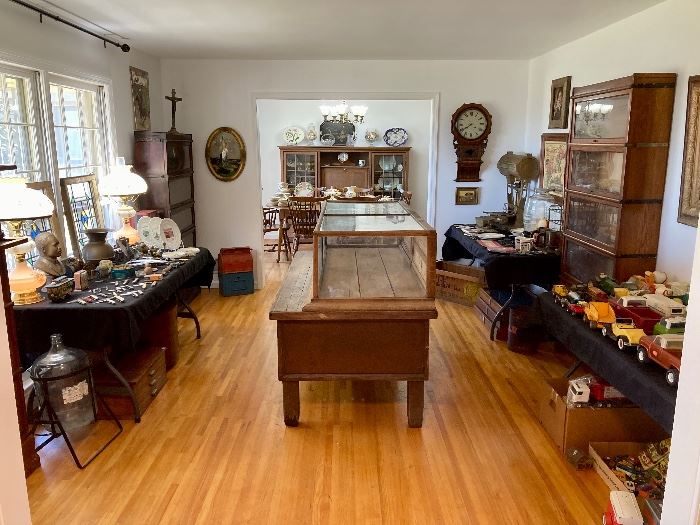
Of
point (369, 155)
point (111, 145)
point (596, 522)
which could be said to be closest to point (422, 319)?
point (596, 522)

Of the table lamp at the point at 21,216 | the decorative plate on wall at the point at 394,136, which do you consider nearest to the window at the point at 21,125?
the table lamp at the point at 21,216

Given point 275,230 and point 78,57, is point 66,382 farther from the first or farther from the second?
point 275,230

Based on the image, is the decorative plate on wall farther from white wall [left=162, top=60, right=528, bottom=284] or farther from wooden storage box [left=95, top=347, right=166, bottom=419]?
wooden storage box [left=95, top=347, right=166, bottom=419]

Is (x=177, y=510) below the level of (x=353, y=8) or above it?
below

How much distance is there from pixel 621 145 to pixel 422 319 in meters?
1.58

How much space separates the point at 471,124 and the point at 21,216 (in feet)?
15.7

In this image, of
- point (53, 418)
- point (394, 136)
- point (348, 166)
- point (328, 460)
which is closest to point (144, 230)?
point (53, 418)

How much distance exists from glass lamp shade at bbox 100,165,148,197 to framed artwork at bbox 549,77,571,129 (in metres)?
3.84

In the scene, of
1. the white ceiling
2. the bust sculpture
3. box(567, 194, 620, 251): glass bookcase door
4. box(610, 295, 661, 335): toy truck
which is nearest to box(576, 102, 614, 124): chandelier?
box(567, 194, 620, 251): glass bookcase door

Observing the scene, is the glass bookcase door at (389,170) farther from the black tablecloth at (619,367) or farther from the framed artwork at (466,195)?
the black tablecloth at (619,367)

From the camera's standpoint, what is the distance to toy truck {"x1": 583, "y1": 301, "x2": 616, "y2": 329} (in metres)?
2.90

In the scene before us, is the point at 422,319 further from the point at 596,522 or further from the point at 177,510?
the point at 177,510

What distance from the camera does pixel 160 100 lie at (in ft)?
20.0

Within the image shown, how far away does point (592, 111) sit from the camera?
3660 mm
